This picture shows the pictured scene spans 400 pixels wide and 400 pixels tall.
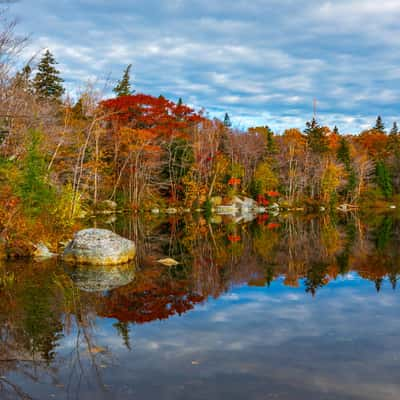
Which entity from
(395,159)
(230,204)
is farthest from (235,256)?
(395,159)

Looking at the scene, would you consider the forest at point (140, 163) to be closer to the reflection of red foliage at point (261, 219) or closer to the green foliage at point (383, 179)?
the green foliage at point (383, 179)

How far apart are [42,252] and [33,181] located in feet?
8.61

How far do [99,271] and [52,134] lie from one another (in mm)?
11490

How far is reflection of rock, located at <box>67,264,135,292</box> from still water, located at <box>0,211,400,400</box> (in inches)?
2.0

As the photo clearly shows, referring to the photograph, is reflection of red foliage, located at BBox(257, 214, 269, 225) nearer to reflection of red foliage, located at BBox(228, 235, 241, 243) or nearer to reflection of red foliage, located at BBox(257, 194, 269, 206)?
reflection of red foliage, located at BBox(228, 235, 241, 243)

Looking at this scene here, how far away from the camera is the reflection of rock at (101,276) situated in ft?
39.5

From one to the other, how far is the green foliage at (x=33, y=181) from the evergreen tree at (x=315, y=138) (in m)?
47.9

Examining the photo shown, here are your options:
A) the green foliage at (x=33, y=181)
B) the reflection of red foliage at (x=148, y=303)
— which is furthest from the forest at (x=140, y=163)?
the reflection of red foliage at (x=148, y=303)

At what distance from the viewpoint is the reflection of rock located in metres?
12.0

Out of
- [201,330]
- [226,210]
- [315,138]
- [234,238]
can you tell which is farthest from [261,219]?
[201,330]

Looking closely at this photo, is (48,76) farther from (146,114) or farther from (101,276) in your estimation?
(101,276)

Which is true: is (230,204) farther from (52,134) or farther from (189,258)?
(189,258)

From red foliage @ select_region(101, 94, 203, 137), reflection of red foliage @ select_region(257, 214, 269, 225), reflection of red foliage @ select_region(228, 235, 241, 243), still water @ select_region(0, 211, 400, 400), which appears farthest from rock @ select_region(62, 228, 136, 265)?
red foliage @ select_region(101, 94, 203, 137)

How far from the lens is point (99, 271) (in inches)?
555
